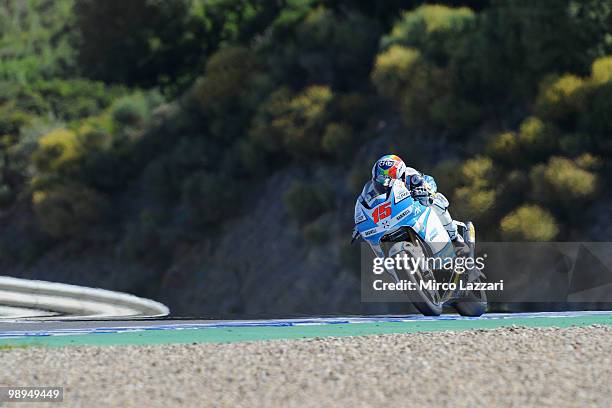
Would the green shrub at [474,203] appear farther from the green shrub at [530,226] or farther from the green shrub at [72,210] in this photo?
the green shrub at [72,210]

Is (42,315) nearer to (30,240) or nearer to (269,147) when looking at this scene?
(269,147)

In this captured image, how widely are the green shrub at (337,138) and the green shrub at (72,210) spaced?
346 inches

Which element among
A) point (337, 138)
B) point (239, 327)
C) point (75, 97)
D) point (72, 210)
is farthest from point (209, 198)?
point (75, 97)

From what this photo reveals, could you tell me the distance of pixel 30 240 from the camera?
117 feet

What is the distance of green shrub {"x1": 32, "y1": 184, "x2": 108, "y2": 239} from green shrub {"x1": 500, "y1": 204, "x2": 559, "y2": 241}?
1570 centimetres

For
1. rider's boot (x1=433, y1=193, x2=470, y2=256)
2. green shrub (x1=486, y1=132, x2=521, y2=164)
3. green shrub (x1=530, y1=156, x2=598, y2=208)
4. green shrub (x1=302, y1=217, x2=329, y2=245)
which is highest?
green shrub (x1=486, y1=132, x2=521, y2=164)

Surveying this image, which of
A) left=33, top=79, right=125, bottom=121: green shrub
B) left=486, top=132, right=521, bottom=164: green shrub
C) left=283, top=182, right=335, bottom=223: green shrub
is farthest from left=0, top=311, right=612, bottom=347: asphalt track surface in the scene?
left=33, top=79, right=125, bottom=121: green shrub

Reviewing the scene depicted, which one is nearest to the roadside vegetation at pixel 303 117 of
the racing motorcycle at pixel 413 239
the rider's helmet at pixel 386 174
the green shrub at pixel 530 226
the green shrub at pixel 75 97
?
the green shrub at pixel 530 226

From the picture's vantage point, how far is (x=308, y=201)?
27969 mm

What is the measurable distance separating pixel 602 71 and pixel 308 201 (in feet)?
25.8

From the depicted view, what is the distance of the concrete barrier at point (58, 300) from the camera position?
15820 mm

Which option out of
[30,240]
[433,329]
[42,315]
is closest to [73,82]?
[30,240]

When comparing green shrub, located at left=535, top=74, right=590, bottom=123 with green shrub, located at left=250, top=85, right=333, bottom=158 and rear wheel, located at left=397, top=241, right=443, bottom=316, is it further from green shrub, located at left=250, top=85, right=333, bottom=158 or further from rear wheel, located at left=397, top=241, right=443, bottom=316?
rear wheel, located at left=397, top=241, right=443, bottom=316

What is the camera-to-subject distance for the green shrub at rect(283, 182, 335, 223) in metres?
27.8
